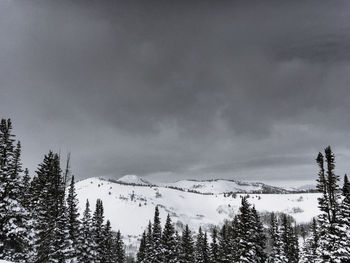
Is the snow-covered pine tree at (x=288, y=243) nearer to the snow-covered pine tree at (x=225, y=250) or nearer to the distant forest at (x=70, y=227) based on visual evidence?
the distant forest at (x=70, y=227)

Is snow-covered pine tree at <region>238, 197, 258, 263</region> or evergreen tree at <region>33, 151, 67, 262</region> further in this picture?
snow-covered pine tree at <region>238, 197, 258, 263</region>

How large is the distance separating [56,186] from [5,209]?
12.8 m

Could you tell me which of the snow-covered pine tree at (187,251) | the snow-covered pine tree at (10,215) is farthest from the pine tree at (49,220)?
the snow-covered pine tree at (187,251)

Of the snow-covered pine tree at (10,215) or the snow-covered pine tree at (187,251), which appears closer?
the snow-covered pine tree at (10,215)

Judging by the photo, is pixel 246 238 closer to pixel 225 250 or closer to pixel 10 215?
pixel 225 250

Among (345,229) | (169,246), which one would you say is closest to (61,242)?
(169,246)

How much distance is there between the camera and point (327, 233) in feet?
94.7

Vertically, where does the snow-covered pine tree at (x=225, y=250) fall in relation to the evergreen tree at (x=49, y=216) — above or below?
below

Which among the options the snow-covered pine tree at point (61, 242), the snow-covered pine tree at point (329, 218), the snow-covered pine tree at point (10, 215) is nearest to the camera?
the snow-covered pine tree at point (10, 215)

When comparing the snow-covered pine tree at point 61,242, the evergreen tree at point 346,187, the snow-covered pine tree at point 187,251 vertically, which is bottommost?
the snow-covered pine tree at point 187,251

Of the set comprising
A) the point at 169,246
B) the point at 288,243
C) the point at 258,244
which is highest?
the point at 258,244

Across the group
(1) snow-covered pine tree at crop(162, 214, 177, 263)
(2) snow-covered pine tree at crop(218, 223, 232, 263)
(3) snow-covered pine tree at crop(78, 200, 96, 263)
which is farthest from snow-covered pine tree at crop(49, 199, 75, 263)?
(2) snow-covered pine tree at crop(218, 223, 232, 263)

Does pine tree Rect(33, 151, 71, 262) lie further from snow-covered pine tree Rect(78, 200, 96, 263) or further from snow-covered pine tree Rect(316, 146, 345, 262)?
snow-covered pine tree Rect(316, 146, 345, 262)

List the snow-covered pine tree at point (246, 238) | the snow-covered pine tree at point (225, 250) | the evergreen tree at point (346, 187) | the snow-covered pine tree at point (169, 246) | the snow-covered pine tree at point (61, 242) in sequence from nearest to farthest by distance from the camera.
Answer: the evergreen tree at point (346, 187), the snow-covered pine tree at point (61, 242), the snow-covered pine tree at point (246, 238), the snow-covered pine tree at point (225, 250), the snow-covered pine tree at point (169, 246)
